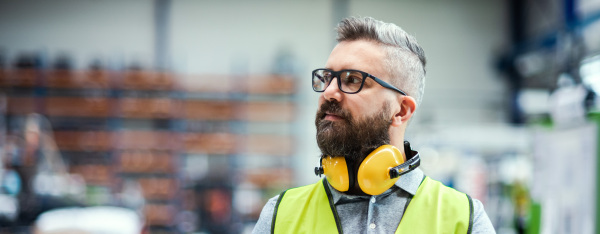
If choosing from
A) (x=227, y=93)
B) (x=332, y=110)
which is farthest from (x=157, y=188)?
(x=332, y=110)

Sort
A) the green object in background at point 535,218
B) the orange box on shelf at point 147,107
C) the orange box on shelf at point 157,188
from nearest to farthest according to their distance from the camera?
the green object in background at point 535,218
the orange box on shelf at point 157,188
the orange box on shelf at point 147,107

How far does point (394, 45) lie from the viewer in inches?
53.8

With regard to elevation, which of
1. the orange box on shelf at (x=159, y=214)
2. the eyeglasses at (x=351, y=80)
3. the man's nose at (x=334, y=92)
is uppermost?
the eyeglasses at (x=351, y=80)

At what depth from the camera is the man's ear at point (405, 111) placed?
54.3 inches

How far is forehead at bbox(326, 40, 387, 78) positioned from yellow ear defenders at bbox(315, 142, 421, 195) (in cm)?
19

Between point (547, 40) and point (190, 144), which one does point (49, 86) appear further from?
point (547, 40)

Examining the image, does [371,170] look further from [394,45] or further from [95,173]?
[95,173]

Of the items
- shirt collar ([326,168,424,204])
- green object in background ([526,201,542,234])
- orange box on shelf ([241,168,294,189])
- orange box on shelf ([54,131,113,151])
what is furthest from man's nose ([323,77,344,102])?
orange box on shelf ([54,131,113,151])

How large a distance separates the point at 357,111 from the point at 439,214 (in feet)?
1.01

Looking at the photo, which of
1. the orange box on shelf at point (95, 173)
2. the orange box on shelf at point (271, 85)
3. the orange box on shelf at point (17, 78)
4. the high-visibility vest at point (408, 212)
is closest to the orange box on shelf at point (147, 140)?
the orange box on shelf at point (95, 173)

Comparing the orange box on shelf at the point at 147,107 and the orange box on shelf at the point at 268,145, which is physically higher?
the orange box on shelf at the point at 147,107

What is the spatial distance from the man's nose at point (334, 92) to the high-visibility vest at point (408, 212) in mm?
251

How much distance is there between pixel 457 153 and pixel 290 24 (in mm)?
5382

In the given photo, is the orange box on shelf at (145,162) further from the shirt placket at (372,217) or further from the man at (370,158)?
the shirt placket at (372,217)
